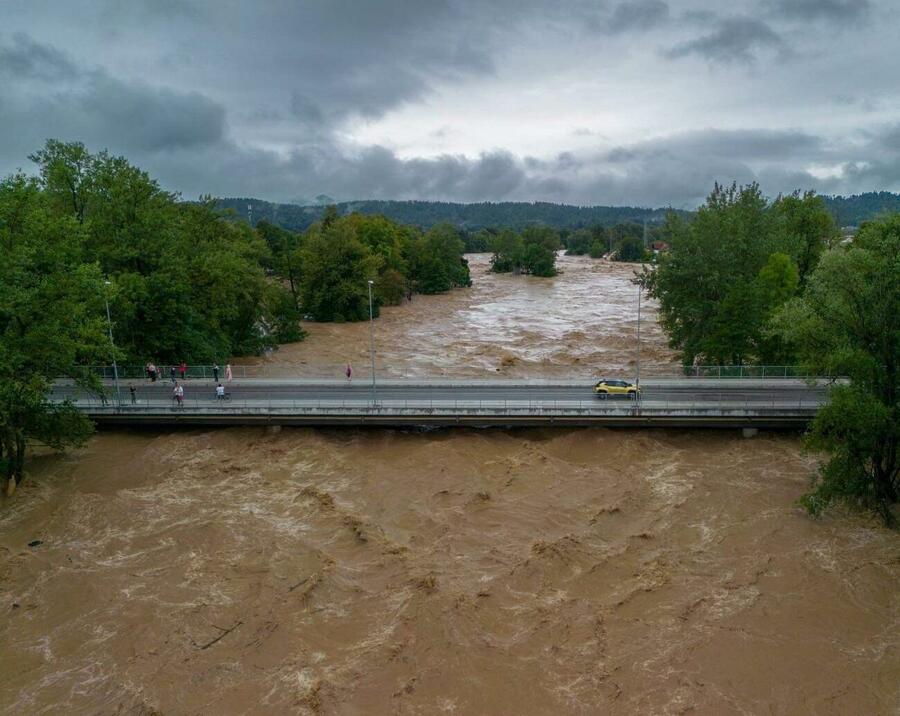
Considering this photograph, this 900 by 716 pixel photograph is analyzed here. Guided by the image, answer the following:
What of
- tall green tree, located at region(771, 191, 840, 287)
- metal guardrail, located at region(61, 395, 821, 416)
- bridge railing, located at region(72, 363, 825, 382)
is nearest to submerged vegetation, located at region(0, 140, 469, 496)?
bridge railing, located at region(72, 363, 825, 382)

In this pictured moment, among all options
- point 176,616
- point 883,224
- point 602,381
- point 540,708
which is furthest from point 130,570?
point 883,224

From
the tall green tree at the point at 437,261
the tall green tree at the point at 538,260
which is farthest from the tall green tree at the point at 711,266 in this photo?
the tall green tree at the point at 538,260

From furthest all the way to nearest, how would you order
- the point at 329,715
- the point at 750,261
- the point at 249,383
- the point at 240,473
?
the point at 750,261 < the point at 249,383 < the point at 240,473 < the point at 329,715

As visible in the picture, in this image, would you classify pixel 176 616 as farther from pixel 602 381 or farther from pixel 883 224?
pixel 883 224

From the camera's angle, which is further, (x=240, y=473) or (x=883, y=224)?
(x=240, y=473)

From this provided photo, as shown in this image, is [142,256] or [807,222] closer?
[142,256]

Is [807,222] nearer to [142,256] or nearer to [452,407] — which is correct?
[452,407]

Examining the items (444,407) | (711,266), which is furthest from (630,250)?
(444,407)
